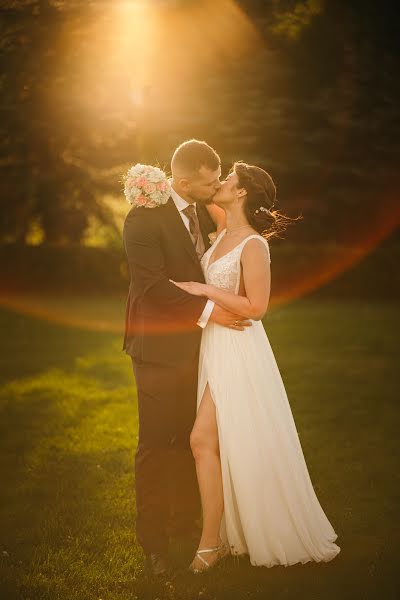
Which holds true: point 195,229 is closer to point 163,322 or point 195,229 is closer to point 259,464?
point 163,322

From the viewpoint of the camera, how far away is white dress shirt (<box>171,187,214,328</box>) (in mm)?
4285

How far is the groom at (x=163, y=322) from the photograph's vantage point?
4.24 m

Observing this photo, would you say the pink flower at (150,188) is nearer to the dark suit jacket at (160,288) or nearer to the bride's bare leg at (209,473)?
the dark suit jacket at (160,288)

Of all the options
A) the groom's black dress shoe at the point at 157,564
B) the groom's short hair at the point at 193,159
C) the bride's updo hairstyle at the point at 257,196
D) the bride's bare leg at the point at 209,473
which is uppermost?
the groom's short hair at the point at 193,159

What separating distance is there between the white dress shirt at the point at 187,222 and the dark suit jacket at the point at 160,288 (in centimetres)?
3

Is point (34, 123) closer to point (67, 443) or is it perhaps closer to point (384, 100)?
point (384, 100)

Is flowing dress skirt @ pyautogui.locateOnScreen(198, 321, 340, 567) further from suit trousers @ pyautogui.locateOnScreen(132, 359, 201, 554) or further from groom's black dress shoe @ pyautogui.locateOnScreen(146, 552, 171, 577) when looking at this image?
groom's black dress shoe @ pyautogui.locateOnScreen(146, 552, 171, 577)

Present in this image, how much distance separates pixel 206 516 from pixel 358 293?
46.6 ft

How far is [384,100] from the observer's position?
18594 millimetres

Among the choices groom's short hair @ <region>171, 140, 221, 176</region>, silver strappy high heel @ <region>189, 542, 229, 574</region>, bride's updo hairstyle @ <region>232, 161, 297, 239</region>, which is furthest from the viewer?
bride's updo hairstyle @ <region>232, 161, 297, 239</region>

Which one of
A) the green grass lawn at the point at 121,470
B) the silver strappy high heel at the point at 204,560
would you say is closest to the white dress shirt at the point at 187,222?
the silver strappy high heel at the point at 204,560

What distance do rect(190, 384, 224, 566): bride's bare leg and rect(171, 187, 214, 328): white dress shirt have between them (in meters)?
0.58

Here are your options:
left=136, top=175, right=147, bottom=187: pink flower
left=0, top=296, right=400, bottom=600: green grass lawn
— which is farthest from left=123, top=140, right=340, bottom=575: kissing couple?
left=0, top=296, right=400, bottom=600: green grass lawn

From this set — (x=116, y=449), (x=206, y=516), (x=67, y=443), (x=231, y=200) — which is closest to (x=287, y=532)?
(x=206, y=516)
